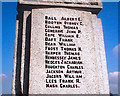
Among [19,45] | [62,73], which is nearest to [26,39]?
[19,45]

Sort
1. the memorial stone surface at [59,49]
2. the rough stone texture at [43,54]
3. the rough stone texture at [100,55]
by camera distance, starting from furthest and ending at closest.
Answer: the rough stone texture at [100,55] < the memorial stone surface at [59,49] < the rough stone texture at [43,54]

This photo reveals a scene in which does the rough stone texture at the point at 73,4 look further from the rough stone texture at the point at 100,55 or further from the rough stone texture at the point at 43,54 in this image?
the rough stone texture at the point at 100,55

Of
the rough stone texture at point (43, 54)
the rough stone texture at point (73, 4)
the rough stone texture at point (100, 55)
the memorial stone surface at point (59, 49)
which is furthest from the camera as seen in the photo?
the rough stone texture at point (73, 4)

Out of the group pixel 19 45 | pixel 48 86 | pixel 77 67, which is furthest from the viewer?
pixel 19 45

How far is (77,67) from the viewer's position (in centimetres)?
710

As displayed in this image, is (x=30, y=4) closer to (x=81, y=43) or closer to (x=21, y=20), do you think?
(x=21, y=20)

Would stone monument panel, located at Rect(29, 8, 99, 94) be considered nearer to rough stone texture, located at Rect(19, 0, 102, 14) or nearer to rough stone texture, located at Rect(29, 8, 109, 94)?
rough stone texture, located at Rect(29, 8, 109, 94)

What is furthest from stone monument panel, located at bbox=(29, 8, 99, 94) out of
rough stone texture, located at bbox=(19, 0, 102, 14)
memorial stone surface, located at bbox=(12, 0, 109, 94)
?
rough stone texture, located at bbox=(19, 0, 102, 14)

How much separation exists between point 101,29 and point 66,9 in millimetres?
1856

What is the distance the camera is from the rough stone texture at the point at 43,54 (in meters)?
6.65

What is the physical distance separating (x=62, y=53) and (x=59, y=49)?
204 millimetres

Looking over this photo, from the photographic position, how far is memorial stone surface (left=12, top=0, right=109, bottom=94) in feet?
22.3

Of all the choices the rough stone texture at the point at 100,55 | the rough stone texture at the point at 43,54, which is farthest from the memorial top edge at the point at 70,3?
the rough stone texture at the point at 100,55

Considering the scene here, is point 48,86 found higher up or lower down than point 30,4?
lower down
